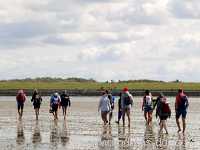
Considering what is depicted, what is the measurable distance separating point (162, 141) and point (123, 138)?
1.88 metres

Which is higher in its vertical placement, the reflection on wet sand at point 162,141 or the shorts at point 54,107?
the shorts at point 54,107

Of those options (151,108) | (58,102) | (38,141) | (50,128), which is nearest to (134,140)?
(38,141)

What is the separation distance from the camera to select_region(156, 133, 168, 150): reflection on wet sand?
24.5 metres

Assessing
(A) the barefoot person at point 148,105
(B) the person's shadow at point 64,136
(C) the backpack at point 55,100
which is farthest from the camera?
(C) the backpack at point 55,100

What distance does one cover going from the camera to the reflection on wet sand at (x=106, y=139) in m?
24.4

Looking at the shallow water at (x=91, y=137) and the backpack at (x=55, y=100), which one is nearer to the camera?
the shallow water at (x=91, y=137)

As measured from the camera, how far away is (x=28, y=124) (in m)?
35.9

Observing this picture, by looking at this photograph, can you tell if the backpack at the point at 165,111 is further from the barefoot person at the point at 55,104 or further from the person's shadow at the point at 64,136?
the barefoot person at the point at 55,104

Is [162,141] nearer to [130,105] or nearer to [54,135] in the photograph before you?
[54,135]

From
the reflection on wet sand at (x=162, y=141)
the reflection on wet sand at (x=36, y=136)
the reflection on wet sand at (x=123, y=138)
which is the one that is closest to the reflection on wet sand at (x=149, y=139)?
the reflection on wet sand at (x=162, y=141)

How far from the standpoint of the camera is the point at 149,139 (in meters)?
27.3

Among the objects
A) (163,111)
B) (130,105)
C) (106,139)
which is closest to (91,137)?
(106,139)

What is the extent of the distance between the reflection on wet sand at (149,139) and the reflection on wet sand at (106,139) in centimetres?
123

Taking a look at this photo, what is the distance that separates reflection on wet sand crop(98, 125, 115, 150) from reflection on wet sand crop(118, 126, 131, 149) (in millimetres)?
337
